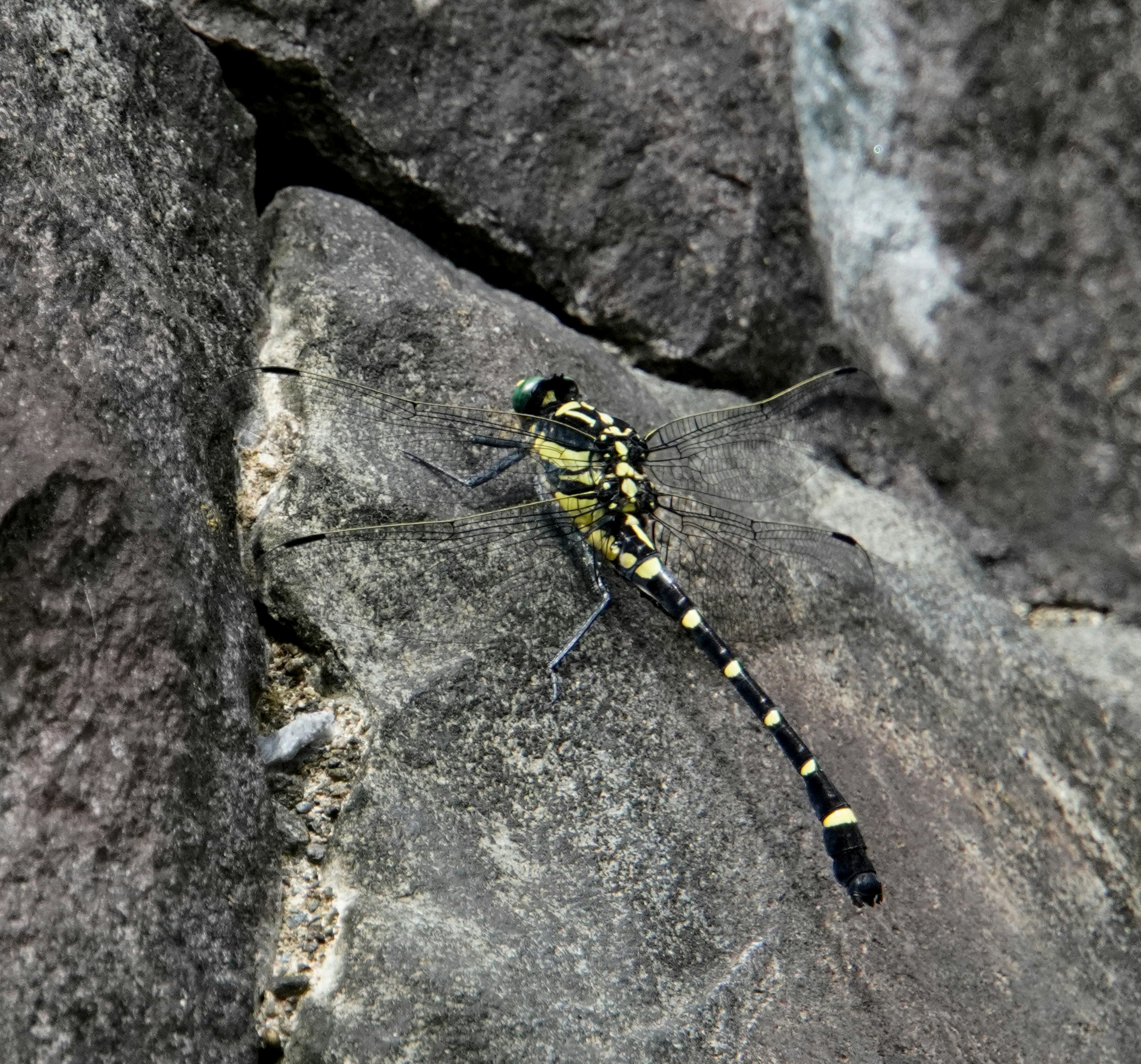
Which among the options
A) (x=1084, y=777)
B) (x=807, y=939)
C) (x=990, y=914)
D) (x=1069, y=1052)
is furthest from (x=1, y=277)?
(x=1084, y=777)

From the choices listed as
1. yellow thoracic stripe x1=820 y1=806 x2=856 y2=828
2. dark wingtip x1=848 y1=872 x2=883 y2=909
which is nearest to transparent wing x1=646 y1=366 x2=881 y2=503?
yellow thoracic stripe x1=820 y1=806 x2=856 y2=828

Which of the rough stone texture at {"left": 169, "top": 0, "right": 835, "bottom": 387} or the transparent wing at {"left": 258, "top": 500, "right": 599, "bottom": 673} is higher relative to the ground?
the rough stone texture at {"left": 169, "top": 0, "right": 835, "bottom": 387}

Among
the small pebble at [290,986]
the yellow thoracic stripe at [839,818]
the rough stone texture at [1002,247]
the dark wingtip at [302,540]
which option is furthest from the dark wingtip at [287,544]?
the rough stone texture at [1002,247]

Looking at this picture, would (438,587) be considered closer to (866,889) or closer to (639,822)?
(639,822)

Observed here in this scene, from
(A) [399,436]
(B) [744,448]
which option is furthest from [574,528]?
(B) [744,448]

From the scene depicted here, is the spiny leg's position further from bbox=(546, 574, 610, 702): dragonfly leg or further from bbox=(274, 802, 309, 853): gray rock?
bbox=(274, 802, 309, 853): gray rock
